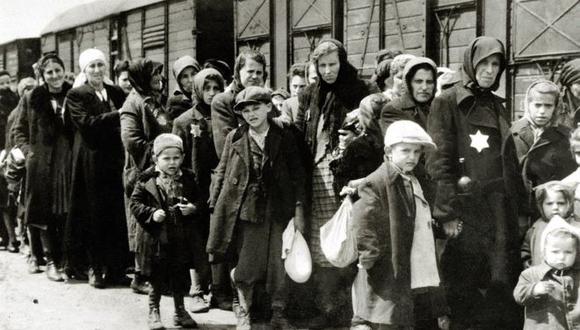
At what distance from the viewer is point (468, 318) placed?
193 inches

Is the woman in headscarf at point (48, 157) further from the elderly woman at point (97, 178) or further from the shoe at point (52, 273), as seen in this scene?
the elderly woman at point (97, 178)

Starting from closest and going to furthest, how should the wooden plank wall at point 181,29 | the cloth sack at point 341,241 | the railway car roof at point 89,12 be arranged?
the cloth sack at point 341,241 → the wooden plank wall at point 181,29 → the railway car roof at point 89,12

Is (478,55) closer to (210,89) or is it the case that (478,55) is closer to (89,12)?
(210,89)

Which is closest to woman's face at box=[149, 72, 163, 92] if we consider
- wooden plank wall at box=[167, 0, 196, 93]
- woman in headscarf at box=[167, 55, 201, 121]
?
woman in headscarf at box=[167, 55, 201, 121]

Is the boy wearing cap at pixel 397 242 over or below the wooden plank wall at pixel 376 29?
below

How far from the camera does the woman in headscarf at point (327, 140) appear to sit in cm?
521

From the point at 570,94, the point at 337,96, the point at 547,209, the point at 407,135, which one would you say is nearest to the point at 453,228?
the point at 547,209

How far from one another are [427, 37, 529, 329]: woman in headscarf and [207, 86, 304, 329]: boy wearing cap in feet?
3.53

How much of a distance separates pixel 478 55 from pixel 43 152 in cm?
501

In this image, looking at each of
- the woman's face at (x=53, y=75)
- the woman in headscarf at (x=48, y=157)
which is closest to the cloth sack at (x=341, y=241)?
the woman in headscarf at (x=48, y=157)

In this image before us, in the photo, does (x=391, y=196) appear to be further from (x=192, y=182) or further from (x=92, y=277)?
(x=92, y=277)

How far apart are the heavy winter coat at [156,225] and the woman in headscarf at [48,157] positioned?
2237mm

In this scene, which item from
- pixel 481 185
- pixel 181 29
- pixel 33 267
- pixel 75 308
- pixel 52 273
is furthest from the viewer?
pixel 181 29

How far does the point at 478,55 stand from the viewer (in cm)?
475
